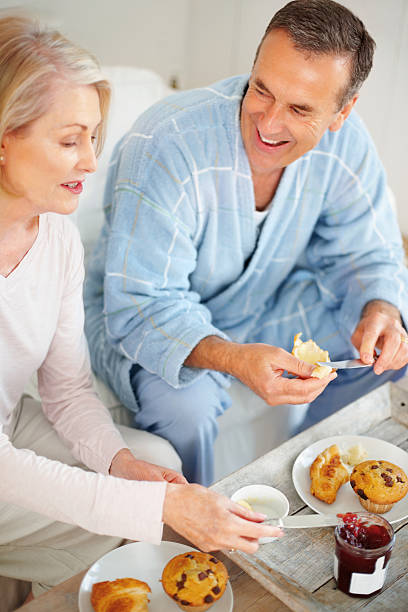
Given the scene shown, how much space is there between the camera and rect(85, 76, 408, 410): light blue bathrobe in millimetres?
1549

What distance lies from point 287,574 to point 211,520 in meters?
0.17

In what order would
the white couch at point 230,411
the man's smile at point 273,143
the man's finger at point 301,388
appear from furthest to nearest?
the white couch at point 230,411 → the man's smile at point 273,143 → the man's finger at point 301,388

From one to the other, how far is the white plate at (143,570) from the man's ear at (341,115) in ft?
3.31

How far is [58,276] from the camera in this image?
1.27 meters

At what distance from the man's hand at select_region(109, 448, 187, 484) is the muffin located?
149 mm

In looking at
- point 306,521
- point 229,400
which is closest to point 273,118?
point 229,400

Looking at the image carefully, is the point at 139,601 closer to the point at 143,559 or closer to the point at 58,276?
the point at 143,559

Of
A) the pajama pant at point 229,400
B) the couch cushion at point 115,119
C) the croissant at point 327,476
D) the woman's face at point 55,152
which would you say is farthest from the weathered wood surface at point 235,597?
the couch cushion at point 115,119

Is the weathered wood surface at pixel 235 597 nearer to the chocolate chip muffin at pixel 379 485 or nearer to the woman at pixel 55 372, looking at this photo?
the woman at pixel 55 372

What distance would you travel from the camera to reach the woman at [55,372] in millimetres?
981

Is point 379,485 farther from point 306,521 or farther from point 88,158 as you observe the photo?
point 88,158

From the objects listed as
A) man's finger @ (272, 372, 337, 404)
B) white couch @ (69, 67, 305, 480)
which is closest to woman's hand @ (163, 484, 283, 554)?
man's finger @ (272, 372, 337, 404)

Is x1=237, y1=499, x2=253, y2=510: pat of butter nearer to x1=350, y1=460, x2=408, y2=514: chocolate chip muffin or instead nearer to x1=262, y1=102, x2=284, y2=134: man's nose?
x1=350, y1=460, x2=408, y2=514: chocolate chip muffin

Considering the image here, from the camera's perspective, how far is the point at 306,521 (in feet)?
3.42
